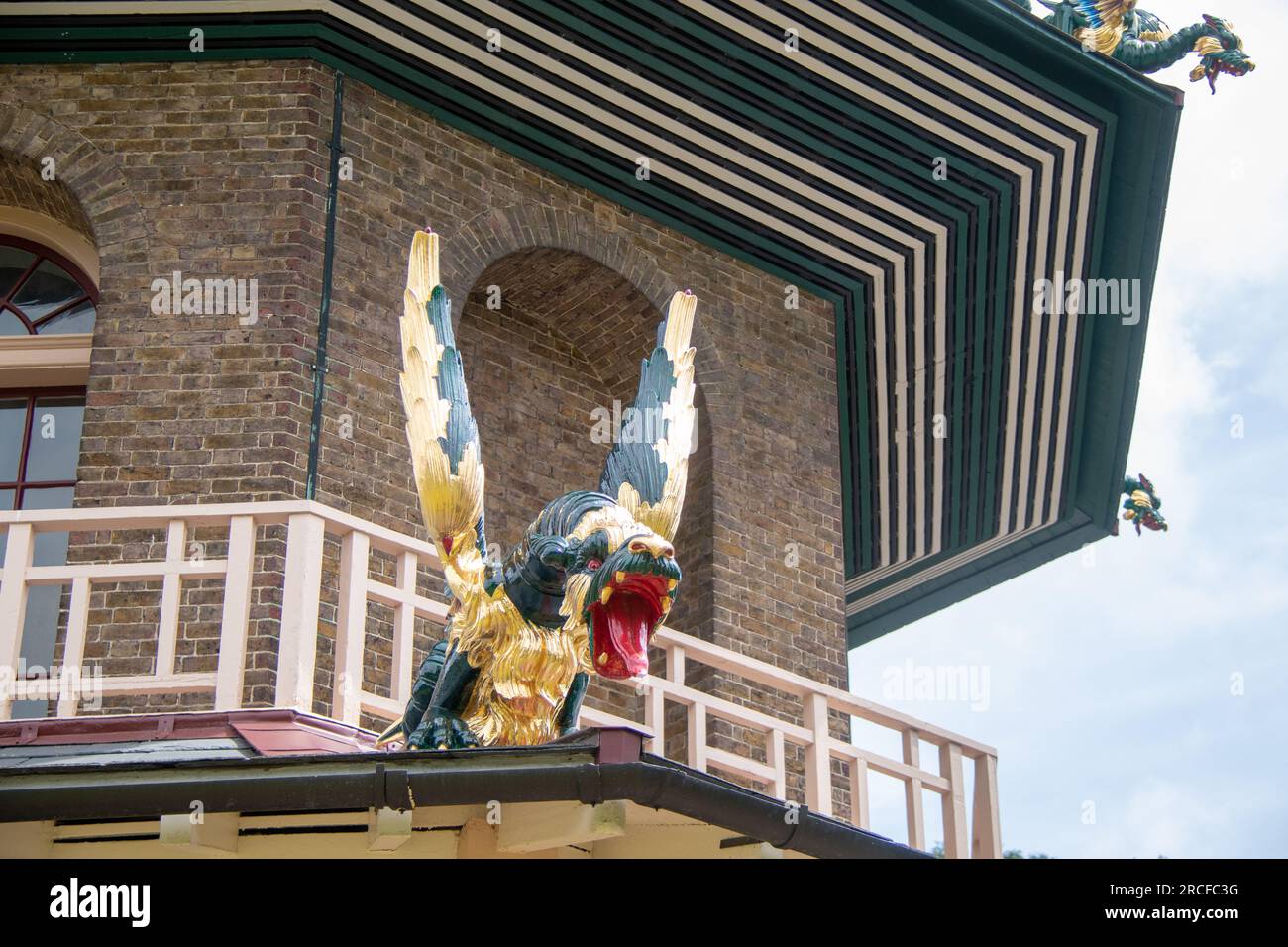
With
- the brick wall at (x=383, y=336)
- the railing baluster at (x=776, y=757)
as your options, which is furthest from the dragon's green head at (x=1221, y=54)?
the railing baluster at (x=776, y=757)

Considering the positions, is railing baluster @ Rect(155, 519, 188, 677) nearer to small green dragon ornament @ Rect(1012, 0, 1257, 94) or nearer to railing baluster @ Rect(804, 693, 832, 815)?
railing baluster @ Rect(804, 693, 832, 815)

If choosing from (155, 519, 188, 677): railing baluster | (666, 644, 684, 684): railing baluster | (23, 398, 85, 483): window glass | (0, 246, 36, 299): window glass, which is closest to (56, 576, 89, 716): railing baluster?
(155, 519, 188, 677): railing baluster

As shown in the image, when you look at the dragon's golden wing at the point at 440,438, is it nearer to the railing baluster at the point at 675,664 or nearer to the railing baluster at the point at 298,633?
the railing baluster at the point at 298,633

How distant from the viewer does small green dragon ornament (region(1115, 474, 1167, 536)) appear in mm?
19172

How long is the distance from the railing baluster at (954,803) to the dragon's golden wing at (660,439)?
305 centimetres

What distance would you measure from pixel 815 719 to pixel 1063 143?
6.07 metres

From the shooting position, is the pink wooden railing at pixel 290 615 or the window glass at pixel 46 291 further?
the window glass at pixel 46 291

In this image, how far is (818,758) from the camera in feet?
38.3

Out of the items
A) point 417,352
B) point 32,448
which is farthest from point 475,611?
point 32,448

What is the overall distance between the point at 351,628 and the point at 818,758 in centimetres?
278

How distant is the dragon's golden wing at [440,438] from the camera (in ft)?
32.5

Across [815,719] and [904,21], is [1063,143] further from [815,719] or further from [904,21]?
[815,719]

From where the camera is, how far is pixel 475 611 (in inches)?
381

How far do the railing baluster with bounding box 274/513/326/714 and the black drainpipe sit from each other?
3.03 metres
